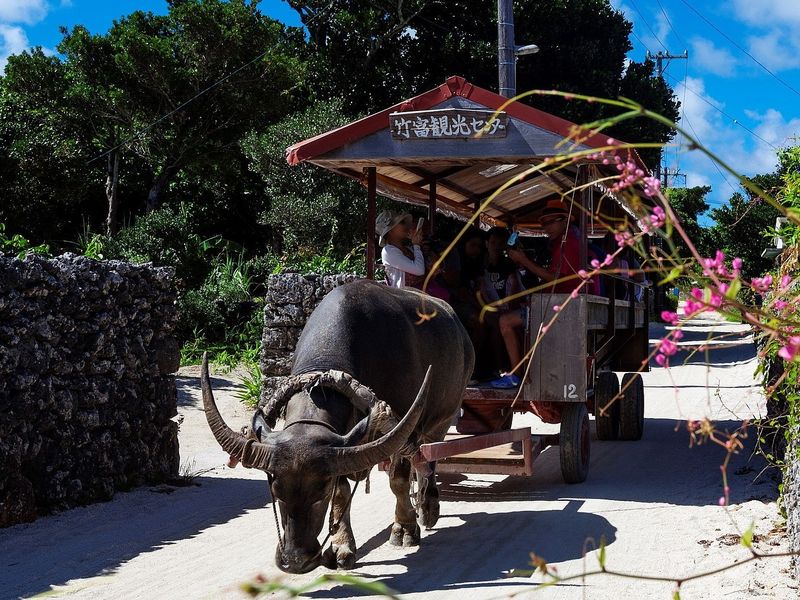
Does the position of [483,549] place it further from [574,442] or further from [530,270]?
[530,270]

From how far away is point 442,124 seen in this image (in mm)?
7844

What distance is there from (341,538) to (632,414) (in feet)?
18.9

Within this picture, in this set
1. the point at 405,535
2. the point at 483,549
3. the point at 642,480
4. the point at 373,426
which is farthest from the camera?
the point at 642,480

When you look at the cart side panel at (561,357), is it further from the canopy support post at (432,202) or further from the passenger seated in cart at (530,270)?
the canopy support post at (432,202)

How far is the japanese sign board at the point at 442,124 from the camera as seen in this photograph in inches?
305

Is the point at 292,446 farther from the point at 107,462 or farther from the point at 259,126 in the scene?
the point at 259,126

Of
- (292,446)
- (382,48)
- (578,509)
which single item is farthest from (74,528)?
(382,48)

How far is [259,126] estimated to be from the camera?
70.8 feet

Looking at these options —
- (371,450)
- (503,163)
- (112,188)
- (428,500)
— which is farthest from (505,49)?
(112,188)

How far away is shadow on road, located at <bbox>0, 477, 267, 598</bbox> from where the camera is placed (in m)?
5.82

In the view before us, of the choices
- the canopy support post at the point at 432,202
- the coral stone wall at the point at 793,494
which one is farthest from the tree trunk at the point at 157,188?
the coral stone wall at the point at 793,494

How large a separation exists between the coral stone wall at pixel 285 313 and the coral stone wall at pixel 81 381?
3.67 meters

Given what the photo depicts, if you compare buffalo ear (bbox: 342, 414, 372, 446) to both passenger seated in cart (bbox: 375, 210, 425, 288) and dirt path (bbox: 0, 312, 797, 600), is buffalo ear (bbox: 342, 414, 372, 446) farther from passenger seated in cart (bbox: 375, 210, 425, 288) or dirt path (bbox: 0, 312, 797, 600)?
passenger seated in cart (bbox: 375, 210, 425, 288)

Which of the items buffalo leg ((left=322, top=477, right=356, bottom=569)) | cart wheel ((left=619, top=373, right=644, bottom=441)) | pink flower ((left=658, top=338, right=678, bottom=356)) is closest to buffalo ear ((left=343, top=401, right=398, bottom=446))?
buffalo leg ((left=322, top=477, right=356, bottom=569))
